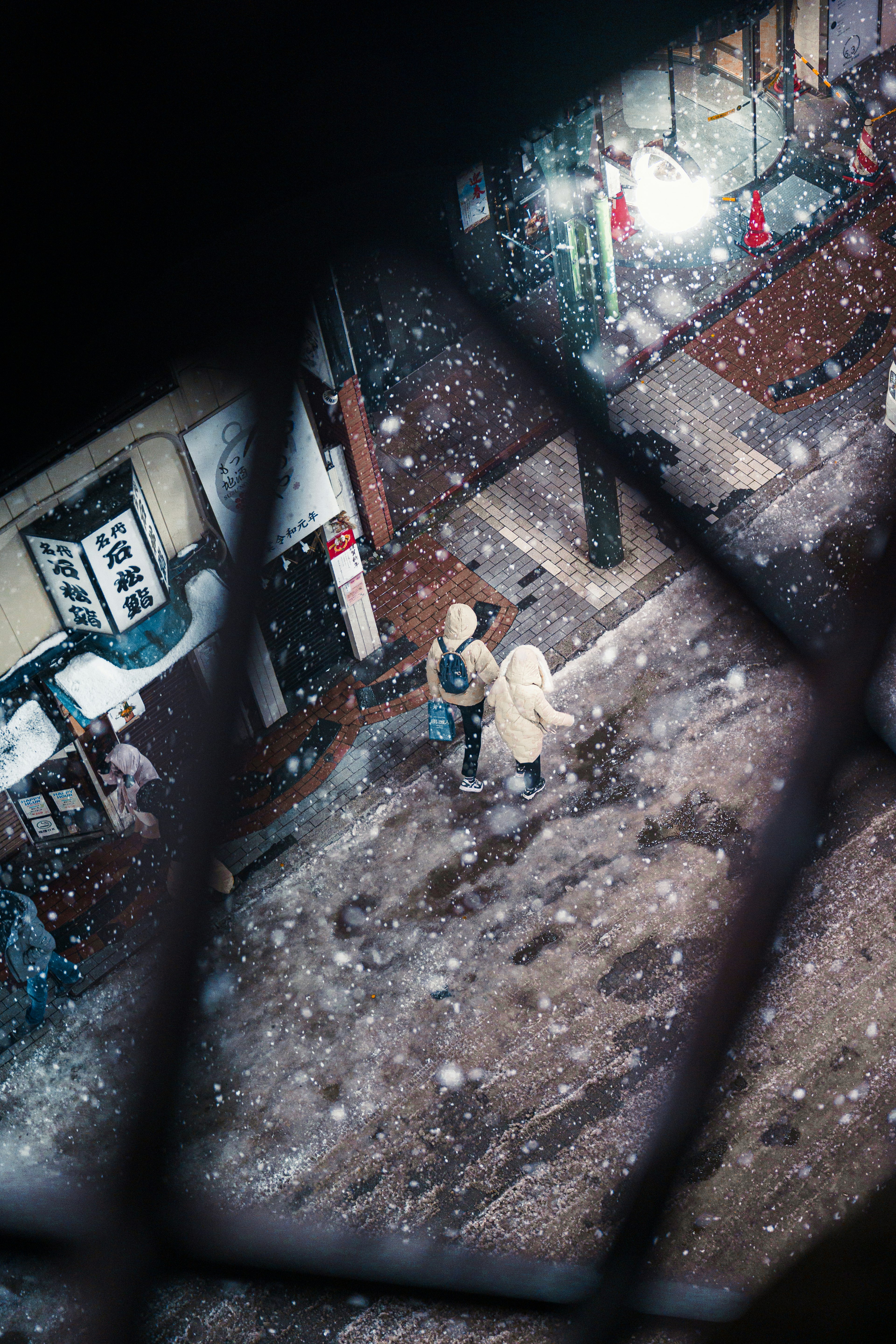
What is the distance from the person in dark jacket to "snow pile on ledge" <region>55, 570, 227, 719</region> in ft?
4.06

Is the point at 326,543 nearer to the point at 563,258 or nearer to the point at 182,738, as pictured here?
the point at 182,738

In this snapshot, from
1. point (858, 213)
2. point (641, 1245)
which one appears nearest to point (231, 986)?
point (641, 1245)

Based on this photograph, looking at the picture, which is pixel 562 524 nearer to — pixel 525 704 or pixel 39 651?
pixel 525 704

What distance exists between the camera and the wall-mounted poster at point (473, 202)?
6.28 ft

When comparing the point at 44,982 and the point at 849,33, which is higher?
the point at 849,33

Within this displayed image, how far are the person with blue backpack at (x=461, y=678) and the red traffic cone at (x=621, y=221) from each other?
18.5ft

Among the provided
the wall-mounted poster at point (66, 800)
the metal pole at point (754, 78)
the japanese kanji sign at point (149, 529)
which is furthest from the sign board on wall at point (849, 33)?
the wall-mounted poster at point (66, 800)

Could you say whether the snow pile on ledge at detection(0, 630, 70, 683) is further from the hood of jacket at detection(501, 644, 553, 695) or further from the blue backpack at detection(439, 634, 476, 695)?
the hood of jacket at detection(501, 644, 553, 695)

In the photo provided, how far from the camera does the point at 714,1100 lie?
24.8 ft

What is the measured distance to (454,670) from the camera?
8305mm

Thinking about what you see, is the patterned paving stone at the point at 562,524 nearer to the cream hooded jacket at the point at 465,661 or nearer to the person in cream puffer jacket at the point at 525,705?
the person in cream puffer jacket at the point at 525,705

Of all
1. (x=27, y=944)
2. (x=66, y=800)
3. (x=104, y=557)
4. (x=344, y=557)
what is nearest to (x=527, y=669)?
(x=344, y=557)

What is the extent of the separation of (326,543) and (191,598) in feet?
6.39

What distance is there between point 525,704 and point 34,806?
11.1ft
